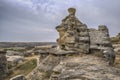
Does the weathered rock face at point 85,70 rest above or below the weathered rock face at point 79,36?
below

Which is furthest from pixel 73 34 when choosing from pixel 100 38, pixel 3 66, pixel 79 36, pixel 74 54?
pixel 3 66

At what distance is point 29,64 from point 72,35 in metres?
35.4

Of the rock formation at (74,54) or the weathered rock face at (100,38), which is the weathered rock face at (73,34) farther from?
the weathered rock face at (100,38)

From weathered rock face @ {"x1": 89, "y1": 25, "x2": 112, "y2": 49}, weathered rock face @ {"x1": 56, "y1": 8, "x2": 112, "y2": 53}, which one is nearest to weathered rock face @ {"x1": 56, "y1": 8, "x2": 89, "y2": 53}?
weathered rock face @ {"x1": 56, "y1": 8, "x2": 112, "y2": 53}

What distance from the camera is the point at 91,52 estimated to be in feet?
94.1

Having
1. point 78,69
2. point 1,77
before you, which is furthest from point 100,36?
point 1,77

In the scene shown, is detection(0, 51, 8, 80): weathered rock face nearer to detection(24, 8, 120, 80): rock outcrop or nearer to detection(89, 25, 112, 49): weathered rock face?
detection(24, 8, 120, 80): rock outcrop

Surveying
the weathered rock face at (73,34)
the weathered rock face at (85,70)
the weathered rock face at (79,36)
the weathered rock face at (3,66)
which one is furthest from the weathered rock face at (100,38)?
the weathered rock face at (3,66)

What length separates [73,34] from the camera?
3000 cm

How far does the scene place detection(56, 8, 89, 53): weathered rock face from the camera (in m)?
29.1

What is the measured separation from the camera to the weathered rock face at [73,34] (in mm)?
29144

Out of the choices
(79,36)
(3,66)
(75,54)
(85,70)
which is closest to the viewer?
(85,70)

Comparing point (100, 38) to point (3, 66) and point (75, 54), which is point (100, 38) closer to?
point (75, 54)

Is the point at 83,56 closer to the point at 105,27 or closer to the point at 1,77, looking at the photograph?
the point at 105,27
